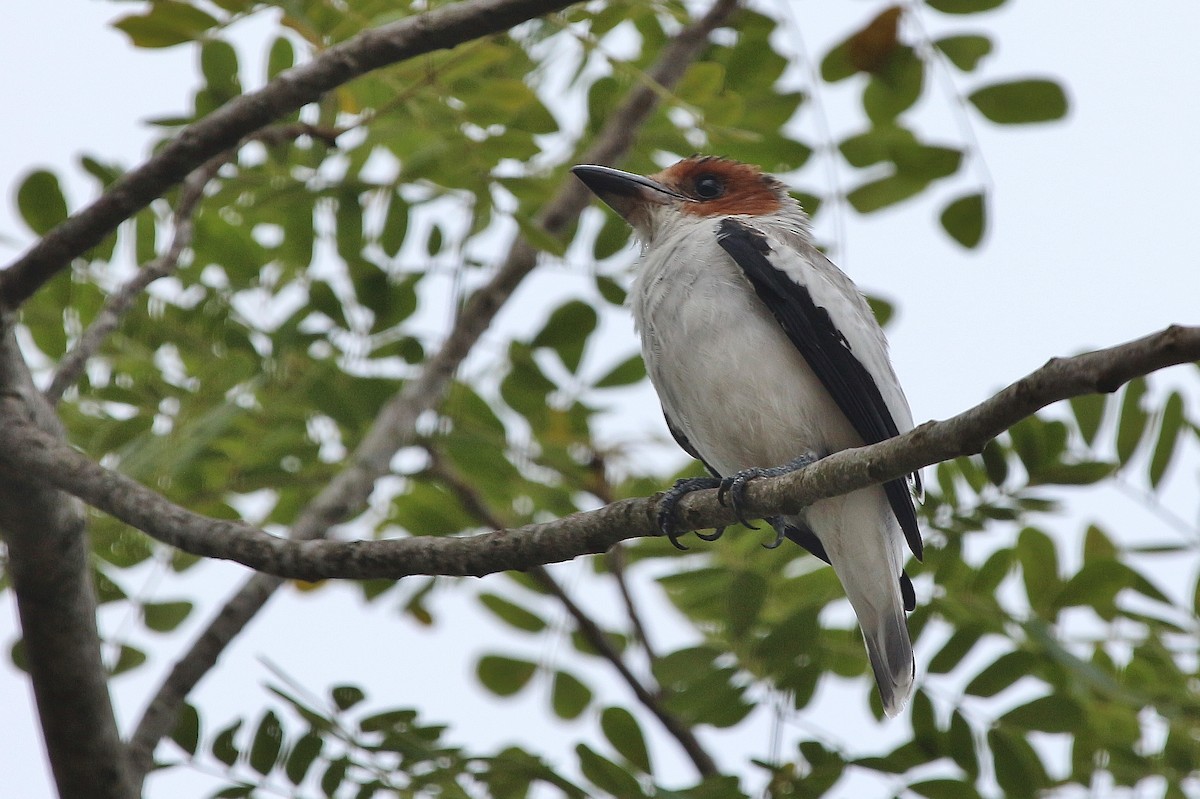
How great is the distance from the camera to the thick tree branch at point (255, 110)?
3.37 meters

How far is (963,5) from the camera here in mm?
4742

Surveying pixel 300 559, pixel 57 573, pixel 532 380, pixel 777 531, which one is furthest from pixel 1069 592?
pixel 57 573

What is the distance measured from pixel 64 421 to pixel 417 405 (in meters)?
1.34

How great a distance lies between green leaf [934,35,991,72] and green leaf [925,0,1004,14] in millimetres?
97

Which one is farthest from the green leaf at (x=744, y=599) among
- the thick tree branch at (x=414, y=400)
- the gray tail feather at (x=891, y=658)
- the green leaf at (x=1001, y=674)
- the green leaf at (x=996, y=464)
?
the thick tree branch at (x=414, y=400)

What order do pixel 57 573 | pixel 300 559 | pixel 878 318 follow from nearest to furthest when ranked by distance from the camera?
pixel 300 559 → pixel 57 573 → pixel 878 318

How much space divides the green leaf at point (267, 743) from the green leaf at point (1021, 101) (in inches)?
136

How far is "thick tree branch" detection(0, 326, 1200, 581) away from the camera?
8.50 feet

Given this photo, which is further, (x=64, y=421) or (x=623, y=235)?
(x=623, y=235)

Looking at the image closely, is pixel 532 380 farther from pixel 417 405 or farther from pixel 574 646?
pixel 574 646

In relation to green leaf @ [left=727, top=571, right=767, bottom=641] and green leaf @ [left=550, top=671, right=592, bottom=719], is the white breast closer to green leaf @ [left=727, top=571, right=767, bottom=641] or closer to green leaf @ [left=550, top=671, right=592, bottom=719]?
green leaf @ [left=727, top=571, right=767, bottom=641]

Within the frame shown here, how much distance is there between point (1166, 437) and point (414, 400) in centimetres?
268

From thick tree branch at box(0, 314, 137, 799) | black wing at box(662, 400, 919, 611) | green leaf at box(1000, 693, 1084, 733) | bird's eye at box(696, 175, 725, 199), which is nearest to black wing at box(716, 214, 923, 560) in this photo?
black wing at box(662, 400, 919, 611)

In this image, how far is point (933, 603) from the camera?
→ 425 cm
